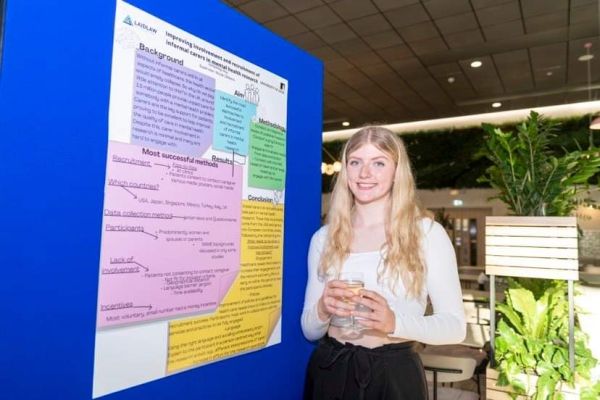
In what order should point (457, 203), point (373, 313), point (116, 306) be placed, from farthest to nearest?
point (457, 203) < point (373, 313) < point (116, 306)

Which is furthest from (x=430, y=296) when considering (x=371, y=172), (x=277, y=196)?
(x=277, y=196)

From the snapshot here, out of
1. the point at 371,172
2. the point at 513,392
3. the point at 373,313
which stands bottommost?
the point at 513,392

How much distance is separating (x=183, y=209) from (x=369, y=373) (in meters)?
0.79

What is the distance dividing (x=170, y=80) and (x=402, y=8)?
4.78 meters

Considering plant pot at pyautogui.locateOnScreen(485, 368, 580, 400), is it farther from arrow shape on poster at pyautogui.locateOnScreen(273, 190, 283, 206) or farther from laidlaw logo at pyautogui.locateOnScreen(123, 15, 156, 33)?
laidlaw logo at pyautogui.locateOnScreen(123, 15, 156, 33)

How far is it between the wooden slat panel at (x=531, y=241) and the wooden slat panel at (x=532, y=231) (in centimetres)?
3

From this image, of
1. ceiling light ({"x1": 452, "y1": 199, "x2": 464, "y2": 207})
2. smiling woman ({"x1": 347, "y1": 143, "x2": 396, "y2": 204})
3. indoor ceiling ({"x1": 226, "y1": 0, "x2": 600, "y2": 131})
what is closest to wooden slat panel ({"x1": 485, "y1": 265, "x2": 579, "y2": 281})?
smiling woman ({"x1": 347, "y1": 143, "x2": 396, "y2": 204})

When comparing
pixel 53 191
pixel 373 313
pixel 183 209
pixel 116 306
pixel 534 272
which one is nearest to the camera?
pixel 53 191

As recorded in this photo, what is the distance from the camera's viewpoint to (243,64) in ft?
4.84

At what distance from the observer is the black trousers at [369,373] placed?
4.67ft

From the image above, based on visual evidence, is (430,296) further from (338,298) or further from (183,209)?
(183,209)

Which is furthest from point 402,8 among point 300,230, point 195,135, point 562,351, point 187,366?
point 187,366

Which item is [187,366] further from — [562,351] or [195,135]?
[562,351]

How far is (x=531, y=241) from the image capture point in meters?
2.99
